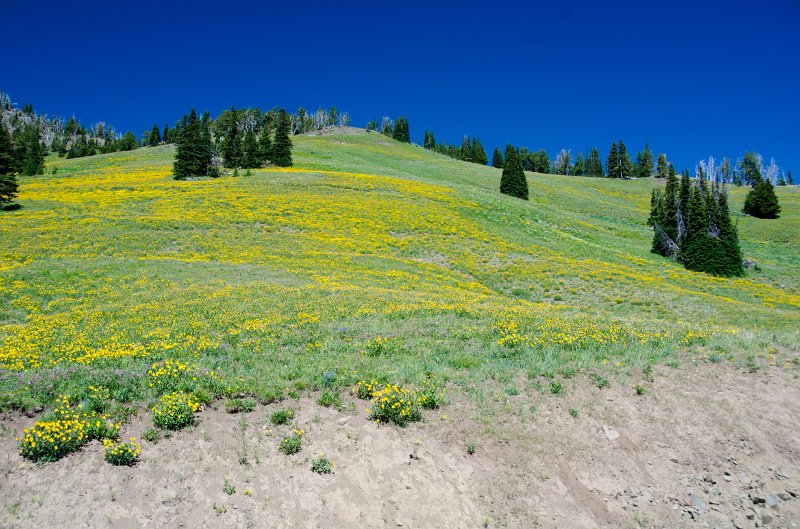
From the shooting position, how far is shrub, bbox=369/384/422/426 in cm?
891

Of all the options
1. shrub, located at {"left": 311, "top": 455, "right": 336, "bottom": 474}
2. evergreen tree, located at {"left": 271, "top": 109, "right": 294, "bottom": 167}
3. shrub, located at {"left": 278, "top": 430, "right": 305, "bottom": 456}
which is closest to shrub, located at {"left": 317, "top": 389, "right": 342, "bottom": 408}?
shrub, located at {"left": 278, "top": 430, "right": 305, "bottom": 456}

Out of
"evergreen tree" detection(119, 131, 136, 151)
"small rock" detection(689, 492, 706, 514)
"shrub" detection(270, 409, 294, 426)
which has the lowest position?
"small rock" detection(689, 492, 706, 514)

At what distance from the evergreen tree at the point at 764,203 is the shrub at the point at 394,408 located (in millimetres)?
94542

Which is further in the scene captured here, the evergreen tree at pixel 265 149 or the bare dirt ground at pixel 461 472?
the evergreen tree at pixel 265 149

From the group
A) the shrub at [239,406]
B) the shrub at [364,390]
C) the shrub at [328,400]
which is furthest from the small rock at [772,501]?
the shrub at [239,406]

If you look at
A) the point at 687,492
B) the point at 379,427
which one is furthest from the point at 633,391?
the point at 379,427

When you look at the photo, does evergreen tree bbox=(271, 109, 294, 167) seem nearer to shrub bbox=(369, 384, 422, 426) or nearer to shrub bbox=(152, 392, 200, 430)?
shrub bbox=(152, 392, 200, 430)

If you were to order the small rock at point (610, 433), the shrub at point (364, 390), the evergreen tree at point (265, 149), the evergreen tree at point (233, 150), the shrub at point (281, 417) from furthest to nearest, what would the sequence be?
1. the evergreen tree at point (265, 149)
2. the evergreen tree at point (233, 150)
3. the shrub at point (364, 390)
4. the small rock at point (610, 433)
5. the shrub at point (281, 417)

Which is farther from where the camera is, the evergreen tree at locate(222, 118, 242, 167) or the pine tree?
the evergreen tree at locate(222, 118, 242, 167)

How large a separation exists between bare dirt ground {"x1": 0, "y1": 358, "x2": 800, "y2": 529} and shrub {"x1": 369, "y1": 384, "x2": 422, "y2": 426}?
0.26 metres

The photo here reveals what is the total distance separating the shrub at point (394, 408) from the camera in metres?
8.91

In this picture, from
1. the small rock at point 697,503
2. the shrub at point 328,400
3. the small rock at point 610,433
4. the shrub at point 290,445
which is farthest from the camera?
the shrub at point 328,400

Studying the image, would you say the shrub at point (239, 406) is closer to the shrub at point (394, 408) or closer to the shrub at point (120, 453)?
the shrub at point (120, 453)

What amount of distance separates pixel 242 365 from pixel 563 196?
79401 mm
